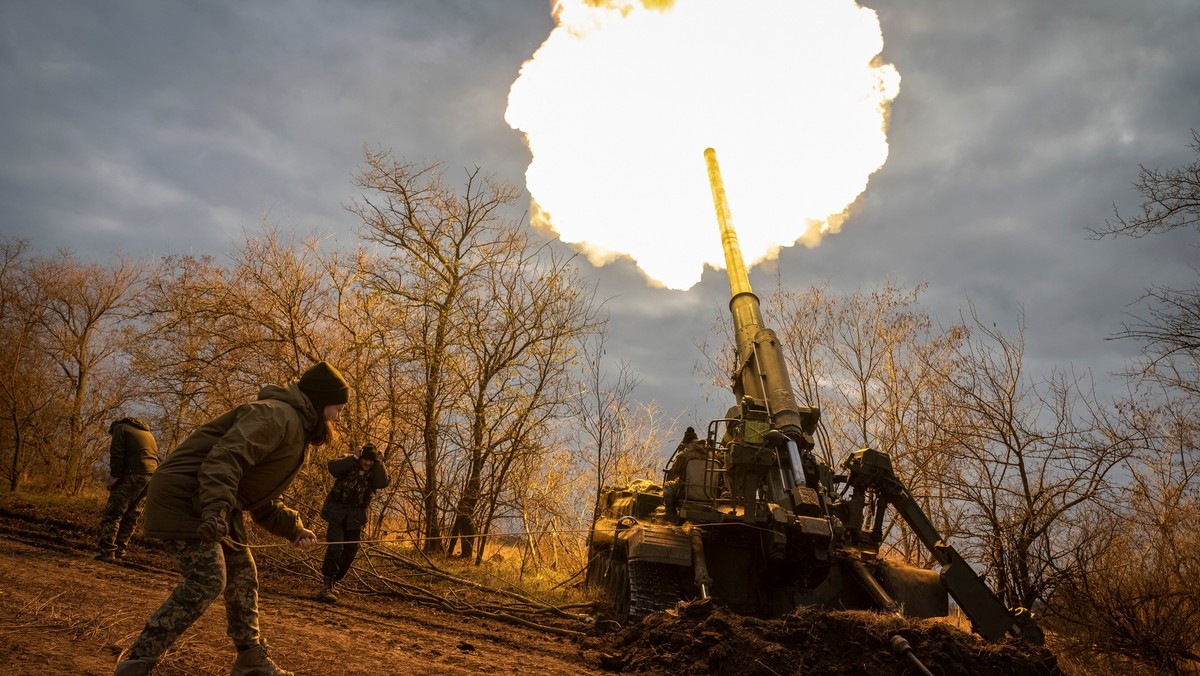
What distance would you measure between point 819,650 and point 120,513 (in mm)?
9264

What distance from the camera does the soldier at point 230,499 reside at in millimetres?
3584

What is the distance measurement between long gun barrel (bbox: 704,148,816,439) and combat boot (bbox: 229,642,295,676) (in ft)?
21.8

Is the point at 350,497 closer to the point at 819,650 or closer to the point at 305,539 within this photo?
the point at 305,539

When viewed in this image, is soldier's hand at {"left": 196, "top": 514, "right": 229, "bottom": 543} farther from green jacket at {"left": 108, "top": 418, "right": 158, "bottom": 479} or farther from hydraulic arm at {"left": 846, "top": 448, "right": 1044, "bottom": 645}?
green jacket at {"left": 108, "top": 418, "right": 158, "bottom": 479}

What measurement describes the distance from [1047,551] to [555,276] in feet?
35.9

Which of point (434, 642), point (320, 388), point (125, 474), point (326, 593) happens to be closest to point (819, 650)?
point (434, 642)

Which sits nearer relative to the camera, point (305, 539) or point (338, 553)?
point (305, 539)

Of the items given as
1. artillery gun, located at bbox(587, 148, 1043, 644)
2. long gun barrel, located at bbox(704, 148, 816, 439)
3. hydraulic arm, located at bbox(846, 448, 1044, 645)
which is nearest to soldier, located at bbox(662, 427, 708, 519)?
artillery gun, located at bbox(587, 148, 1043, 644)

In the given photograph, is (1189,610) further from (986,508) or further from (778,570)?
(778,570)

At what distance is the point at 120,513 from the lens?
941cm

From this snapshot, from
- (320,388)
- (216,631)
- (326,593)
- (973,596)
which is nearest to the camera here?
(320,388)

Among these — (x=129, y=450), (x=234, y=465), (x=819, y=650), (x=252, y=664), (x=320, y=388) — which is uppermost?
(x=320, y=388)

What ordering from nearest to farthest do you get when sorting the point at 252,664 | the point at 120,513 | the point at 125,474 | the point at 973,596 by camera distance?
the point at 252,664 → the point at 973,596 → the point at 120,513 → the point at 125,474

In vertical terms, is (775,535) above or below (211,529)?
above
